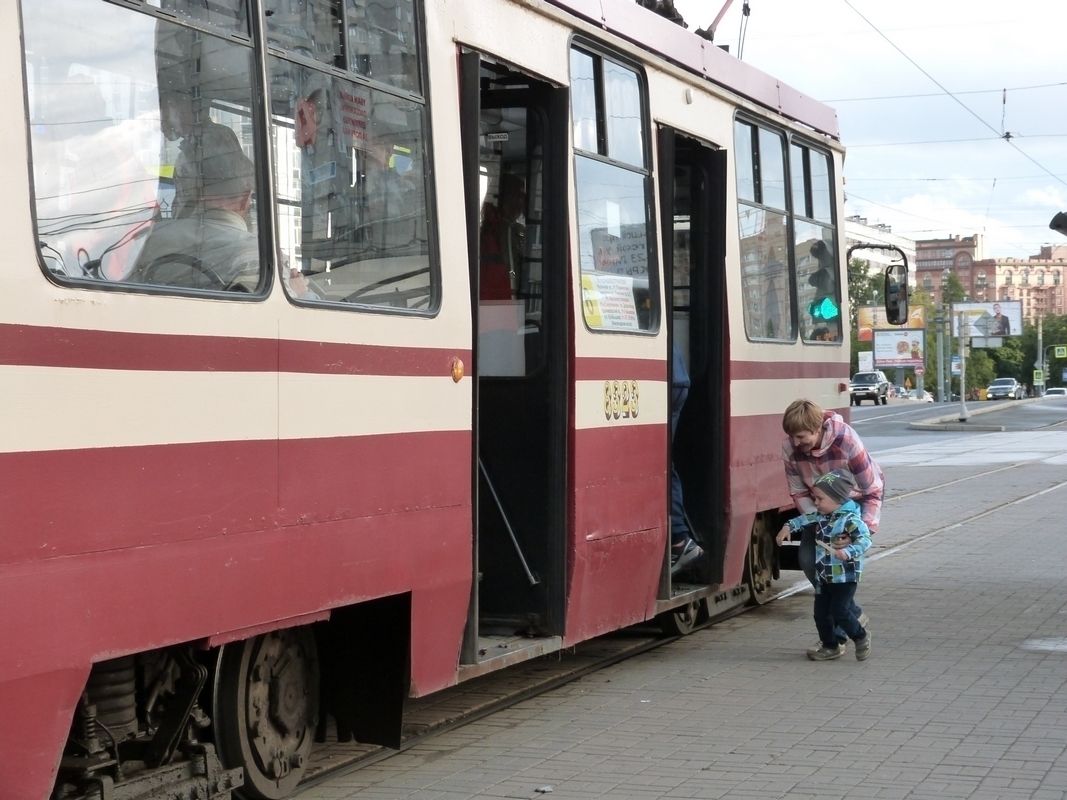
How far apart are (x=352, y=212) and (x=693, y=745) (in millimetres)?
2791

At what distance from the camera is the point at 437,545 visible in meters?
6.29

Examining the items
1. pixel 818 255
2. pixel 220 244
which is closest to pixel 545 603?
pixel 220 244

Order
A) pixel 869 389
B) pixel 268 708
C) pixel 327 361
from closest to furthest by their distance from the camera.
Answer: pixel 327 361
pixel 268 708
pixel 869 389

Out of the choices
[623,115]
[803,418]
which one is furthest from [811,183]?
[623,115]

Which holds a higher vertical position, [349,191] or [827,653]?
[349,191]

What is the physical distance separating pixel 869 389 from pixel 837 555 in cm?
7670

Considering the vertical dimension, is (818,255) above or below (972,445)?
above

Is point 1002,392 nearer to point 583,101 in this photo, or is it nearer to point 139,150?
point 583,101

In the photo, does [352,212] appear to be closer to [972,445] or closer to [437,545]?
[437,545]

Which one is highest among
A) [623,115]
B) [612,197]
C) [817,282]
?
[623,115]

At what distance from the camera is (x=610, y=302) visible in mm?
7992

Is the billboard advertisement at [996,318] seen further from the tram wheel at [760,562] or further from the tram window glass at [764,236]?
the tram window glass at [764,236]

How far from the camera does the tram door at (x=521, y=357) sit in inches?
296

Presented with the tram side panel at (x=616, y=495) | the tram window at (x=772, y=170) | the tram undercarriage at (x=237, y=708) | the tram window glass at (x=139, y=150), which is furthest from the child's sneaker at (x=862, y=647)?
the tram window glass at (x=139, y=150)
